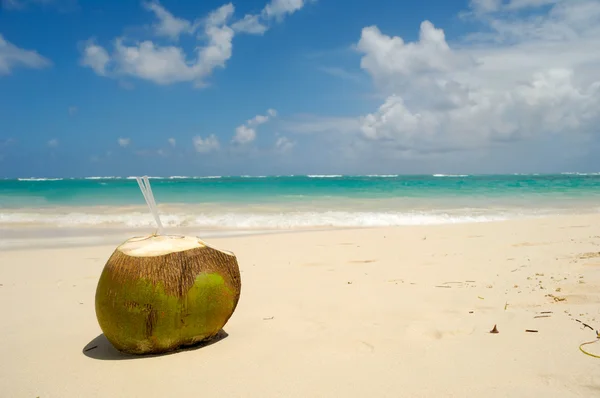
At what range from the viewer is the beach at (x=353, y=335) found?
8.20ft

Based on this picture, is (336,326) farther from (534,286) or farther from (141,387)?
(534,286)

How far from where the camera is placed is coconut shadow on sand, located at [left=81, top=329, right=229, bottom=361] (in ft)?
9.64

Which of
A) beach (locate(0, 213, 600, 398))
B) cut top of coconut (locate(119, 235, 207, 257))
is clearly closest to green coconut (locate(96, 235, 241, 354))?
cut top of coconut (locate(119, 235, 207, 257))

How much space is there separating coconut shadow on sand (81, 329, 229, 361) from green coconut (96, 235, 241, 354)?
Result: 0.16 feet

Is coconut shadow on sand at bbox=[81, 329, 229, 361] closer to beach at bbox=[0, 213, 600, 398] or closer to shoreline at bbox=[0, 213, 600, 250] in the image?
beach at bbox=[0, 213, 600, 398]

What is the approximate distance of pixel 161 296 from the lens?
2758 millimetres

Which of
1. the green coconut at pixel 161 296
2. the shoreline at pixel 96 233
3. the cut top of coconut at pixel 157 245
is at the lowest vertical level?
the shoreline at pixel 96 233

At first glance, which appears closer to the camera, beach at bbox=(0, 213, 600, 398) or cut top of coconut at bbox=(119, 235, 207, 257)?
beach at bbox=(0, 213, 600, 398)

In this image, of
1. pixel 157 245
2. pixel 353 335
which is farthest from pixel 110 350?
pixel 353 335

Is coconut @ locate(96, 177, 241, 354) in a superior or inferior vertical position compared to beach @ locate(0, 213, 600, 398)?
superior

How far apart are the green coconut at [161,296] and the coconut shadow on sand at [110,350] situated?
0.05 metres

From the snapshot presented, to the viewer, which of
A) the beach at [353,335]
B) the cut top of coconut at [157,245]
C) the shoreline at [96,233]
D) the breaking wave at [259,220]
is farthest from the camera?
the breaking wave at [259,220]

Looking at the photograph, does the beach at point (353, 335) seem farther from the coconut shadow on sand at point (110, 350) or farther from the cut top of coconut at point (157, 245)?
the cut top of coconut at point (157, 245)

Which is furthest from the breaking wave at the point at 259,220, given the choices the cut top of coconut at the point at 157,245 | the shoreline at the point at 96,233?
the cut top of coconut at the point at 157,245
